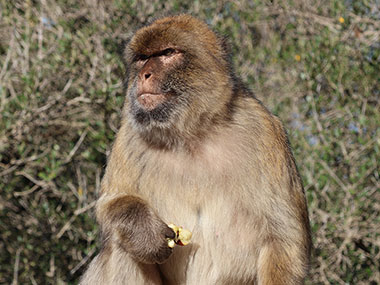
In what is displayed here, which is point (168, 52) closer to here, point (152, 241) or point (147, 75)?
point (147, 75)

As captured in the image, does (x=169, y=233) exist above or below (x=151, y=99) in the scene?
below

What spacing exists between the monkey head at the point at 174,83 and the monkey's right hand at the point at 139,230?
0.39m

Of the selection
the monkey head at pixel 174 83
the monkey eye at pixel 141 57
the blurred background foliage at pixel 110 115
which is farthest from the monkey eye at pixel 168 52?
the blurred background foliage at pixel 110 115

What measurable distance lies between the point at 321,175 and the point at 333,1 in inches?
63.4

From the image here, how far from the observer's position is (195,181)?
3.24 meters

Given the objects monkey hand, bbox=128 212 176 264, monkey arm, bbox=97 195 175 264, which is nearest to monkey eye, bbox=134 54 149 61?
monkey arm, bbox=97 195 175 264

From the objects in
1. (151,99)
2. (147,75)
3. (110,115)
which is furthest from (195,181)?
(110,115)

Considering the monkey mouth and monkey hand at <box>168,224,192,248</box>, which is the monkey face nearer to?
the monkey mouth

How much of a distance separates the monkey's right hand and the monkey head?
39 centimetres

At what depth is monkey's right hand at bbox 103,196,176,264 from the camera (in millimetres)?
3021

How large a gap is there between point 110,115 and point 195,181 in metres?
2.63

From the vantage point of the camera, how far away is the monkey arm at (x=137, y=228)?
3.02 meters

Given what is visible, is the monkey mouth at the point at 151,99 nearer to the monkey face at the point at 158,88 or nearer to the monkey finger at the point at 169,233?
the monkey face at the point at 158,88

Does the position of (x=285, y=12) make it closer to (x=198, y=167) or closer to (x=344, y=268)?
(x=344, y=268)
